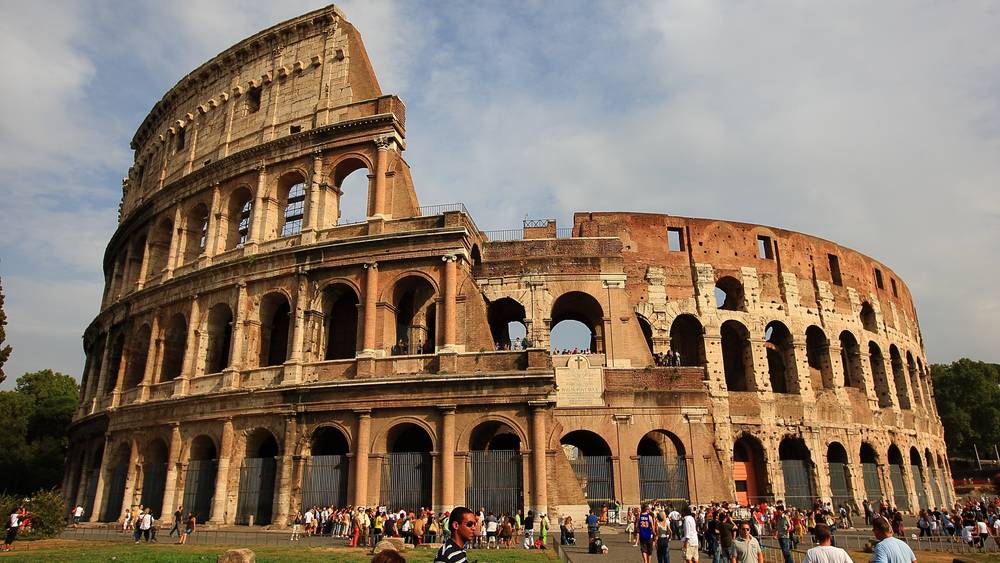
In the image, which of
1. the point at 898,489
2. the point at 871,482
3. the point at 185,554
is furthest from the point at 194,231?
the point at 898,489

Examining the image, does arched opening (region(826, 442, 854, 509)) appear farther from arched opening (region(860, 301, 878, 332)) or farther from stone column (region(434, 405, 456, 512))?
stone column (region(434, 405, 456, 512))

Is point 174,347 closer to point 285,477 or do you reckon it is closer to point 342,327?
point 342,327

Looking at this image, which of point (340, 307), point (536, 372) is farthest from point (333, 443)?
point (536, 372)

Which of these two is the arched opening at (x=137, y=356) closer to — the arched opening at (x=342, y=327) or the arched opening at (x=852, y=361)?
the arched opening at (x=342, y=327)

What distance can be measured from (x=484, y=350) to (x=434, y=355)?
153 centimetres

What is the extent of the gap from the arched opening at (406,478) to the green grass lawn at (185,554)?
3554 millimetres

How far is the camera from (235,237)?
25.4 metres

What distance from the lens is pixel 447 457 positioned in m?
18.8

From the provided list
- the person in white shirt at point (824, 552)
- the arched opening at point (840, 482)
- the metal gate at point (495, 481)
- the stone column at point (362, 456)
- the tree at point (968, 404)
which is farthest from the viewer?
the tree at point (968, 404)

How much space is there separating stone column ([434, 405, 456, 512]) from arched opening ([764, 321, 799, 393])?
1438 centimetres

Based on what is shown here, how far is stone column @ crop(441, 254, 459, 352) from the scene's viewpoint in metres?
19.9

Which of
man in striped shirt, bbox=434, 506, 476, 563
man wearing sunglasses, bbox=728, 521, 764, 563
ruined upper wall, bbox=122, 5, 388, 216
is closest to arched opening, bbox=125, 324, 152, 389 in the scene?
ruined upper wall, bbox=122, 5, 388, 216

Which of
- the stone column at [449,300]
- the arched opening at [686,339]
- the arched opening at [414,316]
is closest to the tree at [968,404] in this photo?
the arched opening at [686,339]

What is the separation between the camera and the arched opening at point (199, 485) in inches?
836
